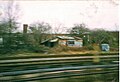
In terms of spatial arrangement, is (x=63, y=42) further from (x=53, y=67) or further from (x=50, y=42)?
(x=53, y=67)

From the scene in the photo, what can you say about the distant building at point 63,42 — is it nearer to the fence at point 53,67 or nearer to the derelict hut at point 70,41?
the derelict hut at point 70,41

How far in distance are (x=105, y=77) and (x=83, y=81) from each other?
31 centimetres

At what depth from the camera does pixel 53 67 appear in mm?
2107

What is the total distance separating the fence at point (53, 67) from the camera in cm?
192

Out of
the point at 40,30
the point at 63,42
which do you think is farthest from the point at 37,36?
the point at 63,42

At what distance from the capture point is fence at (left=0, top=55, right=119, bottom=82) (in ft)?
6.30

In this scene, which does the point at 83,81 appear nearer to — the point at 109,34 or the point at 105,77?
the point at 105,77

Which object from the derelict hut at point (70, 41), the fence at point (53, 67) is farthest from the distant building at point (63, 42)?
the fence at point (53, 67)

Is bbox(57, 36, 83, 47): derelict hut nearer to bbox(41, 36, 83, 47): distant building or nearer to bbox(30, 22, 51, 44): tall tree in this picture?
bbox(41, 36, 83, 47): distant building

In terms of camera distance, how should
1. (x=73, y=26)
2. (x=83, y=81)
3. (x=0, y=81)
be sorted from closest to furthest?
(x=0, y=81) → (x=73, y=26) → (x=83, y=81)

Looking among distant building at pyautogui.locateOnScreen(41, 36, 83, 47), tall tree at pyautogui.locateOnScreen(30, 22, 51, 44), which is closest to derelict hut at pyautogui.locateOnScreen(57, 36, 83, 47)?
distant building at pyautogui.locateOnScreen(41, 36, 83, 47)

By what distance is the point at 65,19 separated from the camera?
2016 millimetres

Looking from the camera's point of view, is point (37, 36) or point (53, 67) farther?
point (53, 67)

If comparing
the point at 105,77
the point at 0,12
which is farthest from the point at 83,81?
the point at 0,12
